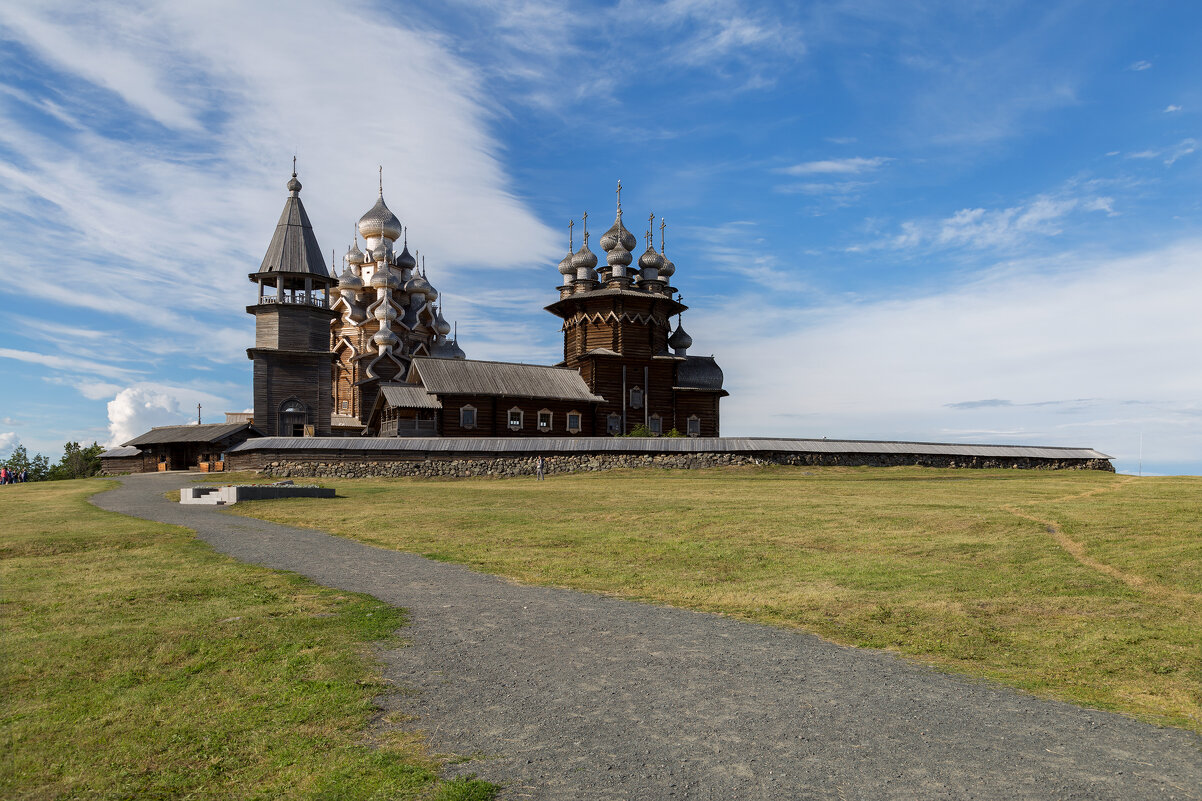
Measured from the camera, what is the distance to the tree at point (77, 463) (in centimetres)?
6072

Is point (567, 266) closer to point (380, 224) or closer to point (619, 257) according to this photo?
point (619, 257)

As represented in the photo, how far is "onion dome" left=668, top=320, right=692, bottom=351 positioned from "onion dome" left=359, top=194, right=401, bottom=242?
24.6 metres

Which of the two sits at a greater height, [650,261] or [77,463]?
[650,261]

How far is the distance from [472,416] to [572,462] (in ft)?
28.8

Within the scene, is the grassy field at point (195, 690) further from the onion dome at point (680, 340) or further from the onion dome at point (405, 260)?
the onion dome at point (405, 260)

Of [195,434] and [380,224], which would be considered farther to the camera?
[380,224]

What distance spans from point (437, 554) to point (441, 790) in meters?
9.61

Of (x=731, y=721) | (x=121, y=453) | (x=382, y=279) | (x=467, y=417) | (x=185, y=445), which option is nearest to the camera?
(x=731, y=721)

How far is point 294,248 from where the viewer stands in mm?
47844

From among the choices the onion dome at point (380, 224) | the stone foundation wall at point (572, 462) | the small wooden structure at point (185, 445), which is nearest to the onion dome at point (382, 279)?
the onion dome at point (380, 224)

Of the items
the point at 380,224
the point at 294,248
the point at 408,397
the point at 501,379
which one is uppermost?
the point at 380,224

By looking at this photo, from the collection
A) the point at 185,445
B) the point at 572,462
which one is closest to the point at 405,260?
the point at 185,445

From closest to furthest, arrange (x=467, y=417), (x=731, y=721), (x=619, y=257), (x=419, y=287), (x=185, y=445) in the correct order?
(x=731, y=721) < (x=467, y=417) < (x=185, y=445) < (x=619, y=257) < (x=419, y=287)

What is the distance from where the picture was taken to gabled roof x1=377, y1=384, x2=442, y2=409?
137ft
